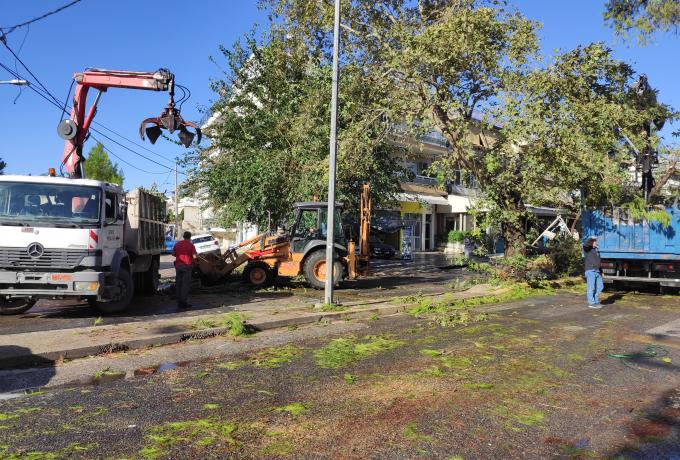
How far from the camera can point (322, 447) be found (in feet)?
13.8

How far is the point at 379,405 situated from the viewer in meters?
5.24

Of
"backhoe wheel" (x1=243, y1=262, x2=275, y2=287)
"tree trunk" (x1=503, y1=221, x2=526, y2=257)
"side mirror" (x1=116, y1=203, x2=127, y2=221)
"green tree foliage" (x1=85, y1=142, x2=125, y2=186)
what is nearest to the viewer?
"side mirror" (x1=116, y1=203, x2=127, y2=221)

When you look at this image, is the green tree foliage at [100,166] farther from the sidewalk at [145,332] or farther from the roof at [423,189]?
the sidewalk at [145,332]

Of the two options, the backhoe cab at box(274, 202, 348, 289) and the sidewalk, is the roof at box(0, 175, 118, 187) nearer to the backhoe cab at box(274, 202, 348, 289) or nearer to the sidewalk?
the sidewalk

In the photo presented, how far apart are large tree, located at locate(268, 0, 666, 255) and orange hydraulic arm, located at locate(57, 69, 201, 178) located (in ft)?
20.1

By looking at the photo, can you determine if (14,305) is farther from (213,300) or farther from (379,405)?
(379,405)

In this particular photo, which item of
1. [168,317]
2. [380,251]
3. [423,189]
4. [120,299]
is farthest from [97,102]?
[423,189]

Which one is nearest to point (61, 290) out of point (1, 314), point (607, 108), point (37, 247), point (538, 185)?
point (37, 247)

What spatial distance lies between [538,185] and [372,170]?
21.1ft

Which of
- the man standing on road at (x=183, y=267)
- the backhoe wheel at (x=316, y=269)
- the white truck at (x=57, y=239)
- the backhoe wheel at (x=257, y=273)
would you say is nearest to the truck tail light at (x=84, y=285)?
the white truck at (x=57, y=239)

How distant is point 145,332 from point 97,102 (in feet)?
19.2

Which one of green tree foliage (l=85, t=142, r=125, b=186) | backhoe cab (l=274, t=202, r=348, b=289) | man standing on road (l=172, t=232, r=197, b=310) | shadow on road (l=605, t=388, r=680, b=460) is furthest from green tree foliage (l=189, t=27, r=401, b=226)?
green tree foliage (l=85, t=142, r=125, b=186)

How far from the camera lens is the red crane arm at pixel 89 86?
37.7 feet

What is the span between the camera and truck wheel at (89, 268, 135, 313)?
10727 mm
